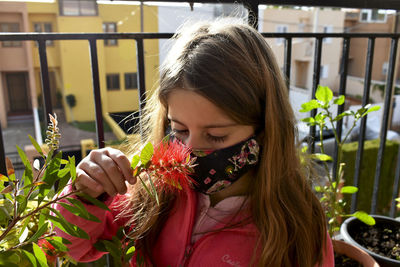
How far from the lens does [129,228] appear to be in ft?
3.14

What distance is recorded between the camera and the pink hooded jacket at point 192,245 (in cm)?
82

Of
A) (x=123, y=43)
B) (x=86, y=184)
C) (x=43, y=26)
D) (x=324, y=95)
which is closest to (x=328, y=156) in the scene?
(x=324, y=95)

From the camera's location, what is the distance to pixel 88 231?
0.82 meters

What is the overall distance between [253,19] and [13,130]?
12.5 m

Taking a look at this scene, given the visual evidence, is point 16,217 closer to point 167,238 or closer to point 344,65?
point 167,238

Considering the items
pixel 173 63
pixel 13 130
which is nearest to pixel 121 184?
pixel 173 63

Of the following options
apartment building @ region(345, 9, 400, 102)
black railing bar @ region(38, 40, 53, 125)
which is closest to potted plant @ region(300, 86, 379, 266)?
black railing bar @ region(38, 40, 53, 125)

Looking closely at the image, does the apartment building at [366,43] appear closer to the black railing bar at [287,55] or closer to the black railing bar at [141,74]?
the black railing bar at [287,55]

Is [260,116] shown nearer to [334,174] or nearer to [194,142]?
[194,142]

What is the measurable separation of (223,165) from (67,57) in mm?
12971

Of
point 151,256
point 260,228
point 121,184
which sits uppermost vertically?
point 121,184

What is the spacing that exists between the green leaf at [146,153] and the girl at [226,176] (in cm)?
16

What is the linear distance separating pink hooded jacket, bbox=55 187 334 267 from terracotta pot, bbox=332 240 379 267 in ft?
0.97

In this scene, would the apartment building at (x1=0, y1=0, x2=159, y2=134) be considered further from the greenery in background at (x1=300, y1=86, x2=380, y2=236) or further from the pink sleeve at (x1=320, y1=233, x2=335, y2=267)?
the pink sleeve at (x1=320, y1=233, x2=335, y2=267)
